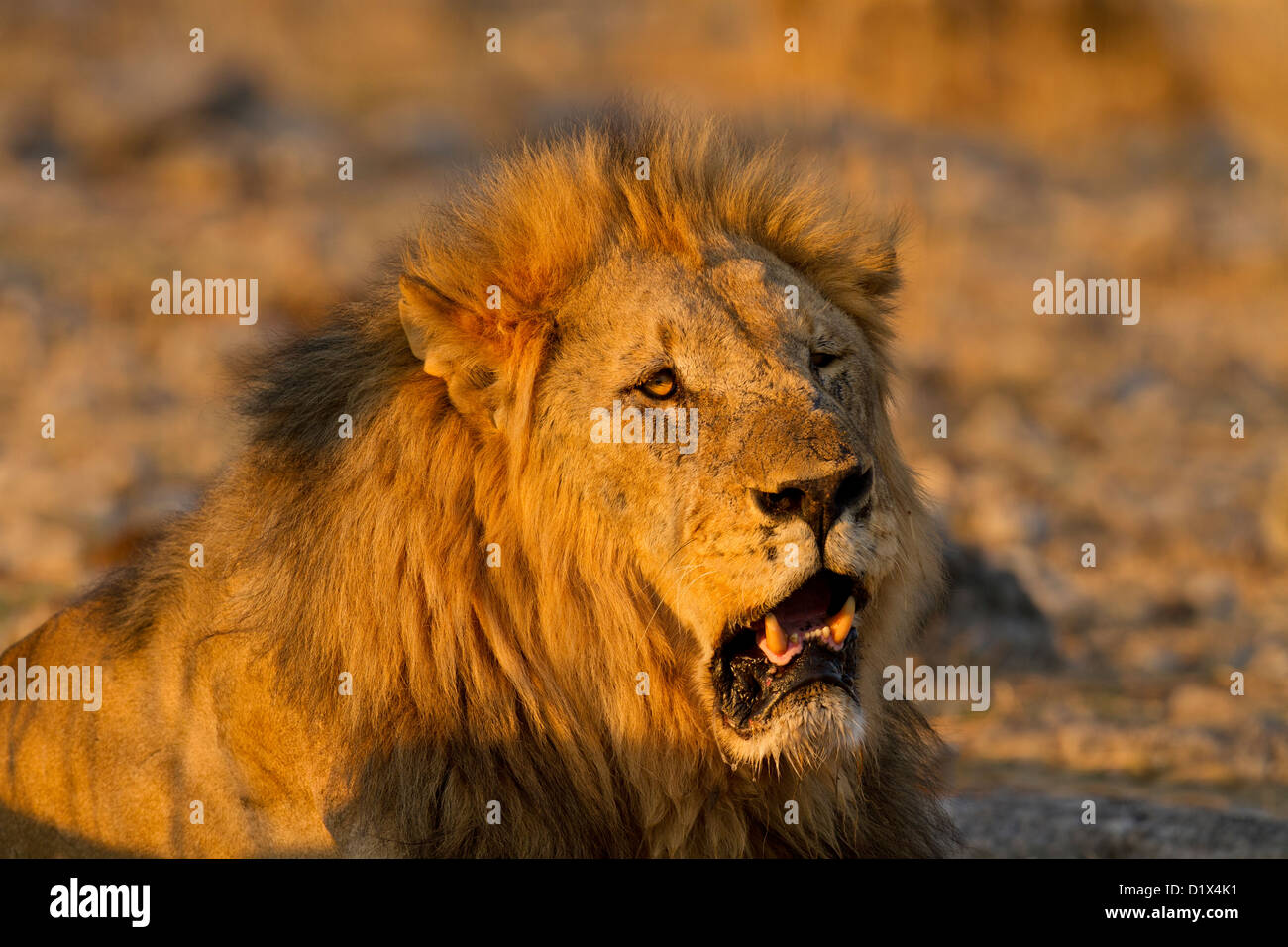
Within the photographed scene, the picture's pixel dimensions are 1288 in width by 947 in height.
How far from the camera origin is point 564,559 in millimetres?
3922

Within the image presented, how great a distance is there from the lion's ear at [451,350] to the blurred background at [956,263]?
677 mm

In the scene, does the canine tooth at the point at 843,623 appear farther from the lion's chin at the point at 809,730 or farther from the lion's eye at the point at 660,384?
the lion's eye at the point at 660,384

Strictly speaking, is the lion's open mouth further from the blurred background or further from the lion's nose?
the blurred background

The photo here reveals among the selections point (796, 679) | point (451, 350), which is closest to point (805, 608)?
point (796, 679)

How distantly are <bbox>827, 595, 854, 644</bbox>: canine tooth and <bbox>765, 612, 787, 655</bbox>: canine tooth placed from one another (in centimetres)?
11

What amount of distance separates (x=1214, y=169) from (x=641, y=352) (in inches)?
617

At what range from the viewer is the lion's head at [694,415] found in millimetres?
3674

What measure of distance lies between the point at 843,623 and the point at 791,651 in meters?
0.13

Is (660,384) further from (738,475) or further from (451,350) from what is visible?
(451,350)

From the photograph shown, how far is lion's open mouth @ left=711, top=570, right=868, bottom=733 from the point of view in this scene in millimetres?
3721

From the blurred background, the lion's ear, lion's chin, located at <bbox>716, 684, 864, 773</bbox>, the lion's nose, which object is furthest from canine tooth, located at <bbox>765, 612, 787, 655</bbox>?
the blurred background

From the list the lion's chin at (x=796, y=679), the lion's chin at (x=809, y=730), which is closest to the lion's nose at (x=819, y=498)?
the lion's chin at (x=796, y=679)
